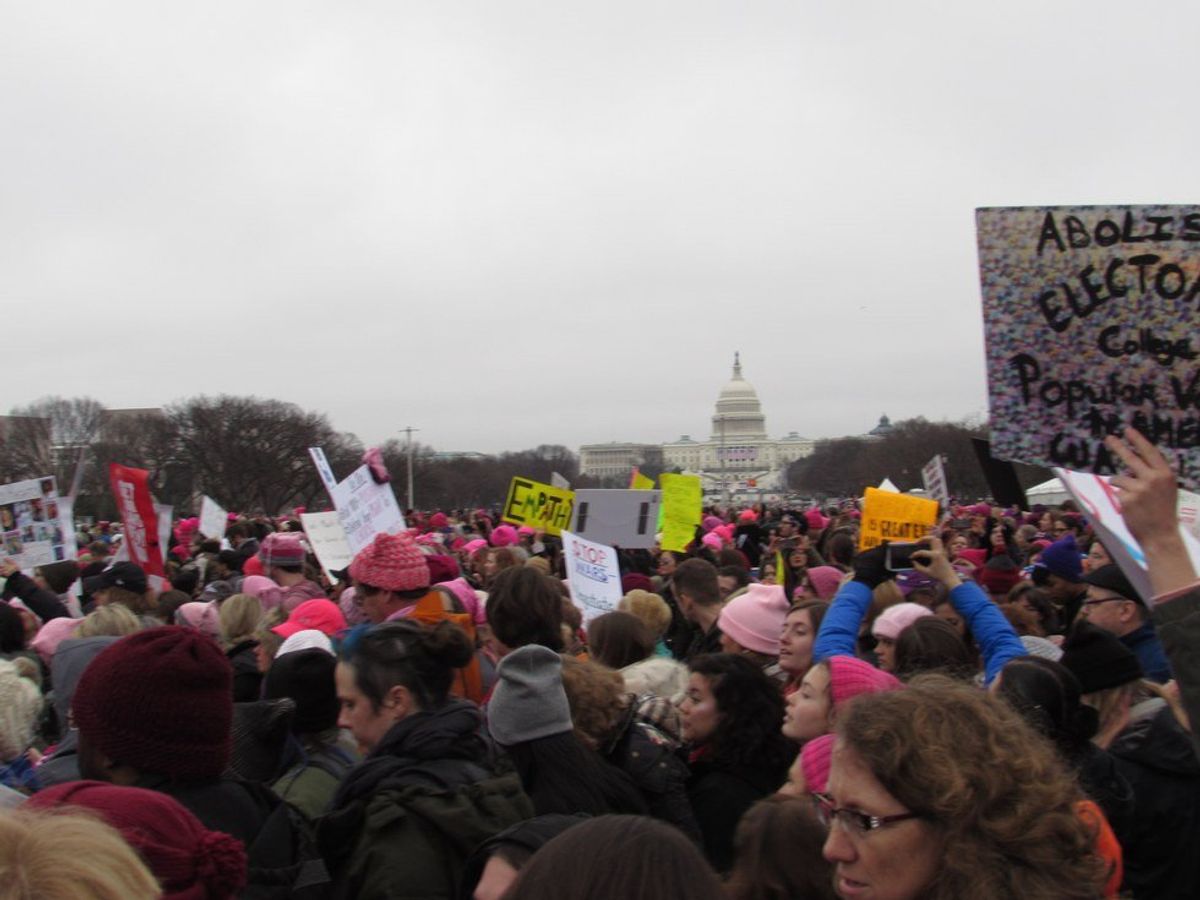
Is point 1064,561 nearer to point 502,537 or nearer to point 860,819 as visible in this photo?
point 860,819

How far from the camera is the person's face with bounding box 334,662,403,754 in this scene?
11.8ft

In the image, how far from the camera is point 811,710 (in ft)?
11.8

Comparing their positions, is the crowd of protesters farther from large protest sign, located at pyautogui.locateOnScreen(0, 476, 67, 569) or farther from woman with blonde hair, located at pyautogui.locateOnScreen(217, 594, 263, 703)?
large protest sign, located at pyautogui.locateOnScreen(0, 476, 67, 569)

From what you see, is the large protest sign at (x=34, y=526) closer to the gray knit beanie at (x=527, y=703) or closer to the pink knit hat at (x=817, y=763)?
the gray knit beanie at (x=527, y=703)

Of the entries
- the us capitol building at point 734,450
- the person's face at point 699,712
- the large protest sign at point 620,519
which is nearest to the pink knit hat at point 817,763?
the person's face at point 699,712

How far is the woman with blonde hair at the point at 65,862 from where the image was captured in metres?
1.73

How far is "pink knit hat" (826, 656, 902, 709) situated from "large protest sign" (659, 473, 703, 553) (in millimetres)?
10025

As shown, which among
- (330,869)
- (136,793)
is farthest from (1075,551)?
(136,793)

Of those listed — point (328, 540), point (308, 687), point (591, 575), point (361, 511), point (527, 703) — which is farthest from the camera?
point (328, 540)

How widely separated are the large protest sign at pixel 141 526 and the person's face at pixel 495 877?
7809 mm

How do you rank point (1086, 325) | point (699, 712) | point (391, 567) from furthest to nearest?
point (391, 567), point (699, 712), point (1086, 325)

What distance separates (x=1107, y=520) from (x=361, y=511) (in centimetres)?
736

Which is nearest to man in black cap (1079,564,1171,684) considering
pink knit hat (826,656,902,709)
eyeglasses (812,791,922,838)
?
pink knit hat (826,656,902,709)

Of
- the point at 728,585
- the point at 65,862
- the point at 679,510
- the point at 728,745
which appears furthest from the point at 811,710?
the point at 679,510
